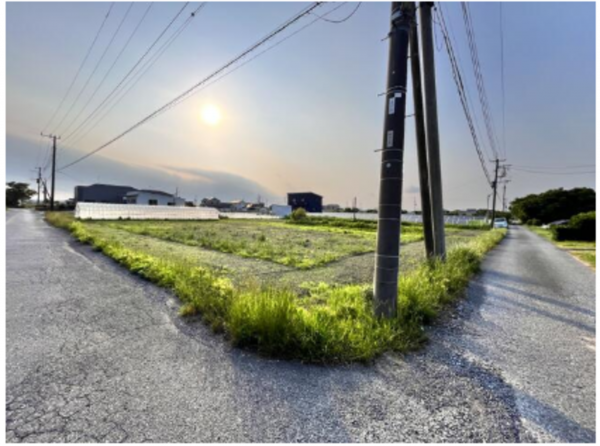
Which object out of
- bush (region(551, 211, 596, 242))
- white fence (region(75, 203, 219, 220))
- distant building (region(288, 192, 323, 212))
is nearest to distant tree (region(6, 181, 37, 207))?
white fence (region(75, 203, 219, 220))

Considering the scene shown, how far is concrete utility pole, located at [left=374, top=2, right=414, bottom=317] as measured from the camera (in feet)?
11.6

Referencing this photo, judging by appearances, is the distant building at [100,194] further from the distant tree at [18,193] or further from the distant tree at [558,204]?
the distant tree at [558,204]

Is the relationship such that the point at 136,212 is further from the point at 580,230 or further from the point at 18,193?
the point at 18,193

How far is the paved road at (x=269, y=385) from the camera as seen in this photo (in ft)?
6.47

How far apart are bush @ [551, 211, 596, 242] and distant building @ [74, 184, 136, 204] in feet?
210

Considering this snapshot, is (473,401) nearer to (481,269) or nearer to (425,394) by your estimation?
(425,394)

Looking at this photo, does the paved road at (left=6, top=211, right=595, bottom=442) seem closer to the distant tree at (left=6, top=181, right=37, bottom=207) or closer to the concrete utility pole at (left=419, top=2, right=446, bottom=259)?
the concrete utility pole at (left=419, top=2, right=446, bottom=259)

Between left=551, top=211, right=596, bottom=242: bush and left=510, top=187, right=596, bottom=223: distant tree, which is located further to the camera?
left=510, top=187, right=596, bottom=223: distant tree

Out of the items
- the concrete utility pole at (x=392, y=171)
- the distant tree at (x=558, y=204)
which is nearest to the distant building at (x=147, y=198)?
the concrete utility pole at (x=392, y=171)

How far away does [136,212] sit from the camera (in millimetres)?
31359

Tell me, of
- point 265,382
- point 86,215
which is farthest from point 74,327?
point 86,215

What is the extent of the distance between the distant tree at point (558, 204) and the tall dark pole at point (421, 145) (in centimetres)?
5777

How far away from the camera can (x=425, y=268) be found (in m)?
5.92

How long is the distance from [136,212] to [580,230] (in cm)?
3599
